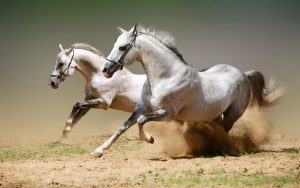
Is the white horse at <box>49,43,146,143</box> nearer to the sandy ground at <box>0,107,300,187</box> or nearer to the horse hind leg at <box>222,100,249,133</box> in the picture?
the sandy ground at <box>0,107,300,187</box>

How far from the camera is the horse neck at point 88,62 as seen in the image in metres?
9.05

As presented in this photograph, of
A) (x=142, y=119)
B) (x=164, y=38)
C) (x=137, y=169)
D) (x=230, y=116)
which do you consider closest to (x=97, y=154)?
(x=142, y=119)

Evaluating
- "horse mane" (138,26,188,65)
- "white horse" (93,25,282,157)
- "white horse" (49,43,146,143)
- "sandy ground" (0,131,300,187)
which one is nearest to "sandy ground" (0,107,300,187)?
"sandy ground" (0,131,300,187)

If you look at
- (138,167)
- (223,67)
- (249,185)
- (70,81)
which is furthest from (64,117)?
(249,185)

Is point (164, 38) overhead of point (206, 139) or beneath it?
overhead

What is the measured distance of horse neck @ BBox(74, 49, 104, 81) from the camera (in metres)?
9.05

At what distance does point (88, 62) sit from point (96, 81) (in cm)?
33

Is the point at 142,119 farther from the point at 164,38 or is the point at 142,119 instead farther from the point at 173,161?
the point at 164,38

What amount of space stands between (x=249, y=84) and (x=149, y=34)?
6.06 feet

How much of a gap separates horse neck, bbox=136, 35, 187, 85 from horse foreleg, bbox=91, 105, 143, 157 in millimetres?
455

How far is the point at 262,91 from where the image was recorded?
8.98m

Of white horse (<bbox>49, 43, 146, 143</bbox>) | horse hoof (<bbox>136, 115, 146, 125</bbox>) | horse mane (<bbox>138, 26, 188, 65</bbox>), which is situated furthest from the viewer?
white horse (<bbox>49, 43, 146, 143</bbox>)

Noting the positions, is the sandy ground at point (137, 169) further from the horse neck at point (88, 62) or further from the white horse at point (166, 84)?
the horse neck at point (88, 62)

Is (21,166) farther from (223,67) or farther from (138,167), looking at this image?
(223,67)
